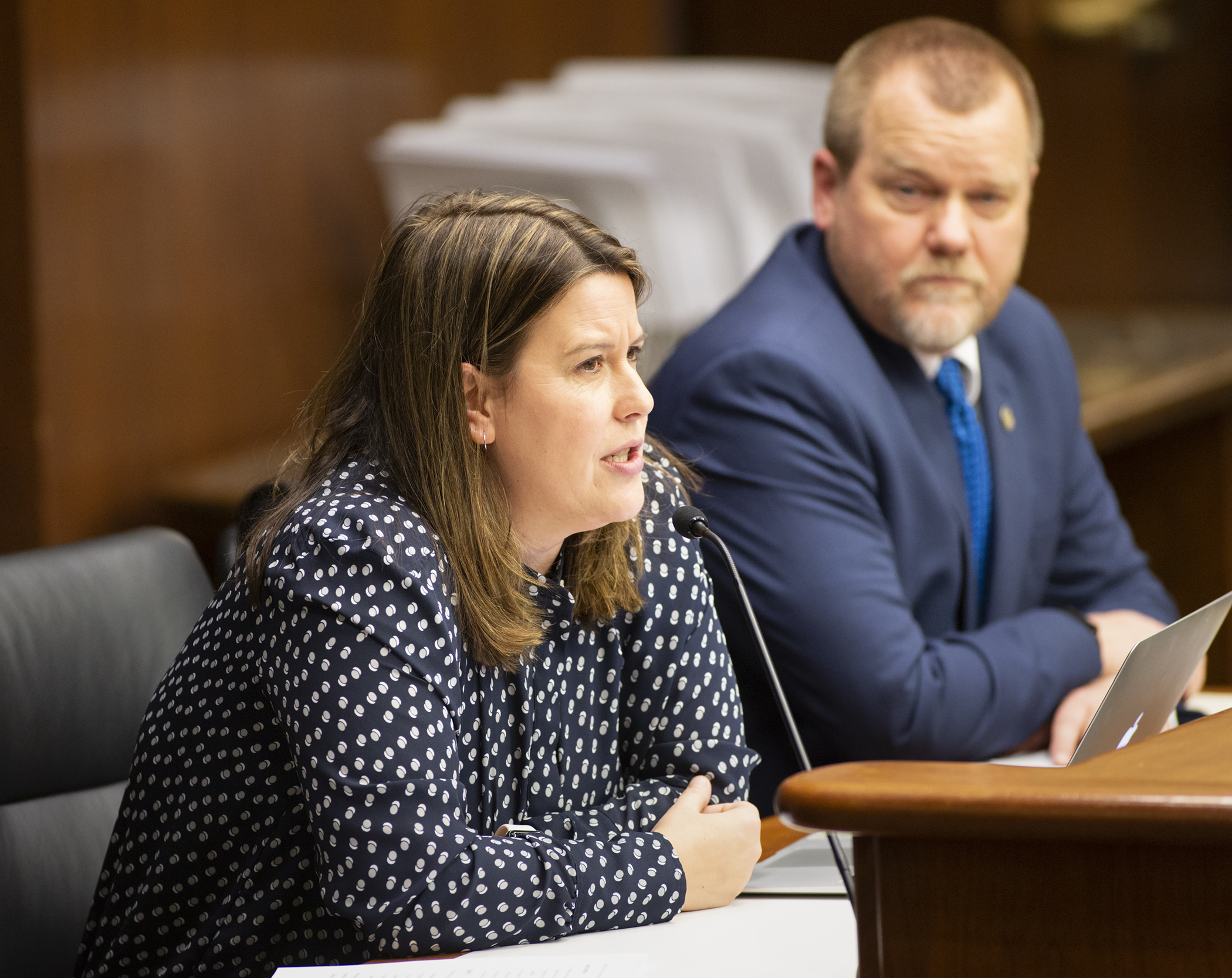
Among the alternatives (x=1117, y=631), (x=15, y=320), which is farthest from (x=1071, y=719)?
(x=15, y=320)

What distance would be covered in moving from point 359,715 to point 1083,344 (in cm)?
294

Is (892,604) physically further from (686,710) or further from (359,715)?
(359,715)

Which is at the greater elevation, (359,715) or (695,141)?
(695,141)

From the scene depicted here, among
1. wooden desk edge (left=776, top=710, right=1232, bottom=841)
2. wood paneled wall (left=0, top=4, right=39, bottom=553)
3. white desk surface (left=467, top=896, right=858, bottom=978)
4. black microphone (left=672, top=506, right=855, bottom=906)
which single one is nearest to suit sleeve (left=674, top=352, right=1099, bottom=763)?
black microphone (left=672, top=506, right=855, bottom=906)

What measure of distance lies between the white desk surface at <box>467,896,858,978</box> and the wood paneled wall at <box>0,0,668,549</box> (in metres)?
→ 1.62

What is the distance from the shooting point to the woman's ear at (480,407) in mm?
1334

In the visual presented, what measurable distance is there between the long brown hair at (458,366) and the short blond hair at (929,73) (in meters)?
0.66

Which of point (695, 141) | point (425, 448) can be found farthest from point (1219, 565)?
point (425, 448)

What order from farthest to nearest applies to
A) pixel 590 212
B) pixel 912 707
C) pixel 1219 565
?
pixel 1219 565, pixel 590 212, pixel 912 707

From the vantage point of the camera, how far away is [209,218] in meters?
2.76

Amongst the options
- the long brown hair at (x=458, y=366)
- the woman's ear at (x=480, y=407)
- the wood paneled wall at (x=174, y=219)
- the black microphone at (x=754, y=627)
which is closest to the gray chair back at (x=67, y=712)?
the long brown hair at (x=458, y=366)

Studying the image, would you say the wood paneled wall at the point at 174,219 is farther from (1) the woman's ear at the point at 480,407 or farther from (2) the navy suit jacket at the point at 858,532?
(1) the woman's ear at the point at 480,407

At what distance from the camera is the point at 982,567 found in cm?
196

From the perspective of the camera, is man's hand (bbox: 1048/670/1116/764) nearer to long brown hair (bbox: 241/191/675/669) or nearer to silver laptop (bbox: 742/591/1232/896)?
silver laptop (bbox: 742/591/1232/896)
